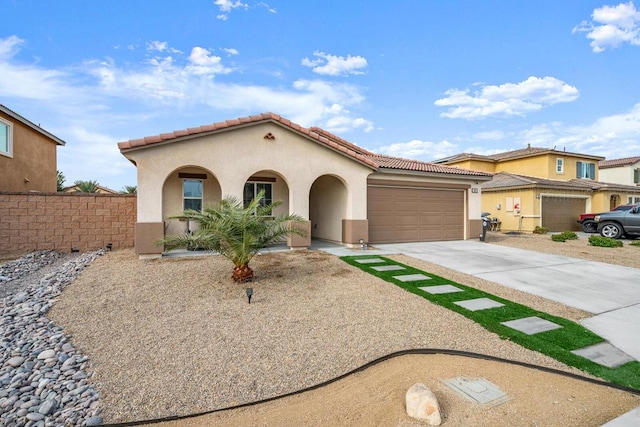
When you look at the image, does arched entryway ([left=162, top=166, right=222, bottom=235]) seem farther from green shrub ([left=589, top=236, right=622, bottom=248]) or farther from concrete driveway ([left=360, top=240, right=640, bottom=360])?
green shrub ([left=589, top=236, right=622, bottom=248])

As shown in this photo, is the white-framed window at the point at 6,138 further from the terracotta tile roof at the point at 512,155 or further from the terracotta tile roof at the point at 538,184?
the terracotta tile roof at the point at 512,155

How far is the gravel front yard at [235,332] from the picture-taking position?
11.6ft

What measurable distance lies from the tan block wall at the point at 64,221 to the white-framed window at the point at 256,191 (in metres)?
4.33

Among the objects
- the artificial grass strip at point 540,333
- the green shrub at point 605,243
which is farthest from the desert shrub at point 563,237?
the artificial grass strip at point 540,333

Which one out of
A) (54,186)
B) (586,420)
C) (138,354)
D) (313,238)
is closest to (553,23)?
(313,238)

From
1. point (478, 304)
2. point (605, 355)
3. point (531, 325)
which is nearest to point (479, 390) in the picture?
point (605, 355)

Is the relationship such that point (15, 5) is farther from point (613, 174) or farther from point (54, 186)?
point (613, 174)

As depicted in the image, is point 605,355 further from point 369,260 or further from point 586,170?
point 586,170

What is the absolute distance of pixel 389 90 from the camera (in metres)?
17.9

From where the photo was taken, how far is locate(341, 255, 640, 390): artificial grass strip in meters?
3.90

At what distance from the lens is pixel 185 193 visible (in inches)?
482

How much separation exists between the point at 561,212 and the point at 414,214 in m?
15.4

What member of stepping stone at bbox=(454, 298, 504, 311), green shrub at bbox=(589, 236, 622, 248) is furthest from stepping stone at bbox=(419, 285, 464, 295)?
green shrub at bbox=(589, 236, 622, 248)

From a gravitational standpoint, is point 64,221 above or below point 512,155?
below
